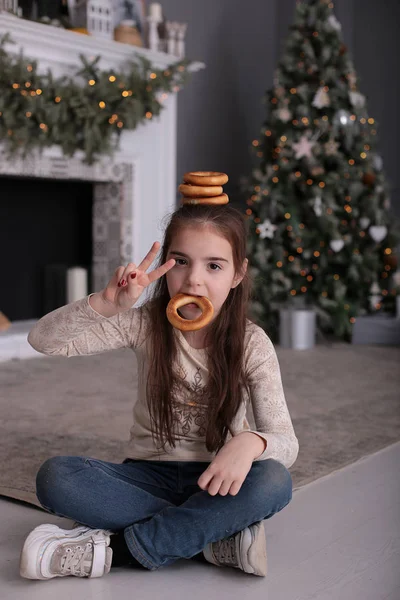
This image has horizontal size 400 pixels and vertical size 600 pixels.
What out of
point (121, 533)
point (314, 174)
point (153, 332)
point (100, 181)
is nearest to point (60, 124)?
point (100, 181)

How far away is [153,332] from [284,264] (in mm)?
2941

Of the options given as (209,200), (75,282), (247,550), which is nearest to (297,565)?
(247,550)

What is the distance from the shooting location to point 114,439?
231 centimetres

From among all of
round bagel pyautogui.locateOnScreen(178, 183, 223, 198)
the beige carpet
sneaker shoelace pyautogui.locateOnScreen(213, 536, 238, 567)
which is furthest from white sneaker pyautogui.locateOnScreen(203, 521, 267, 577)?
round bagel pyautogui.locateOnScreen(178, 183, 223, 198)

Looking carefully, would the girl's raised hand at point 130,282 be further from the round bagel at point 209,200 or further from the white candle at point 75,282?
the white candle at point 75,282

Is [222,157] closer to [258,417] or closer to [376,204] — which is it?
[376,204]

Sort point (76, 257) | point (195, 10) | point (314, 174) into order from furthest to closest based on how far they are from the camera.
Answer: point (195, 10) → point (76, 257) → point (314, 174)

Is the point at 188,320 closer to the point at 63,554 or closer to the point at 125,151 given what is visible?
the point at 63,554

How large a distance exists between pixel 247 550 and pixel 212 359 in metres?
0.37

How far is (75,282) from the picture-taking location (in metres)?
4.36

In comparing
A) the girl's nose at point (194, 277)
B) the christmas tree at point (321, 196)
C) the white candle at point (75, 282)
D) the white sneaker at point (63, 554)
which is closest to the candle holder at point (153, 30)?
the christmas tree at point (321, 196)

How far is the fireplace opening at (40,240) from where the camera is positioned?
14.0ft

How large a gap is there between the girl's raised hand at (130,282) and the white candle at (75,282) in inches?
117

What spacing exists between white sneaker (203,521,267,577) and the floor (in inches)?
1.0
